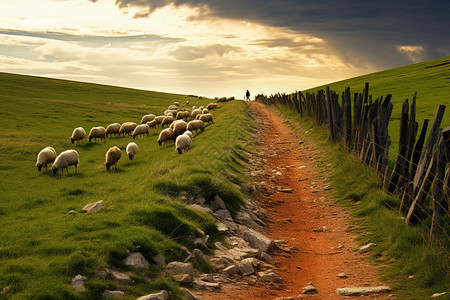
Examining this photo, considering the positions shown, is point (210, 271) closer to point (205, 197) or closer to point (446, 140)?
point (205, 197)

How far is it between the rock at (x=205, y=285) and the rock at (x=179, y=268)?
0.18 metres

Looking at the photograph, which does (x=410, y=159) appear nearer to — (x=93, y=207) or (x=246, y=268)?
(x=246, y=268)

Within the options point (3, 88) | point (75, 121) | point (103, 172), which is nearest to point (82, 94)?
point (3, 88)

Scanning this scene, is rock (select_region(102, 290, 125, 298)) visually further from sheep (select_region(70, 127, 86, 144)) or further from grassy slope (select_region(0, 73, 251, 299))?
sheep (select_region(70, 127, 86, 144))

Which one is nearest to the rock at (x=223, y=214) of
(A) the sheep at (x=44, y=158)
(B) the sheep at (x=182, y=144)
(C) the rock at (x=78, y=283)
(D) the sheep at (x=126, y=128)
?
(C) the rock at (x=78, y=283)

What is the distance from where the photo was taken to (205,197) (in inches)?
413

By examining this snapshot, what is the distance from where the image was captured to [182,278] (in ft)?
21.6

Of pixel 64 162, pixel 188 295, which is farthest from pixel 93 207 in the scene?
pixel 64 162

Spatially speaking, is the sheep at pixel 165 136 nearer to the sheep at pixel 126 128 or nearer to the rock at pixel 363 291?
the sheep at pixel 126 128

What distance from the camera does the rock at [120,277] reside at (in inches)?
245

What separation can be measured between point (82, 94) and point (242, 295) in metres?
72.1

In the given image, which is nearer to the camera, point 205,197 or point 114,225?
point 114,225

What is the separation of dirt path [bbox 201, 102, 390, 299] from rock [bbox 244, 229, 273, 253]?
0.42 meters

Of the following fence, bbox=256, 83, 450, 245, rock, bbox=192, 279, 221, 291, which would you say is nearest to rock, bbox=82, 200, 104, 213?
rock, bbox=192, 279, 221, 291
